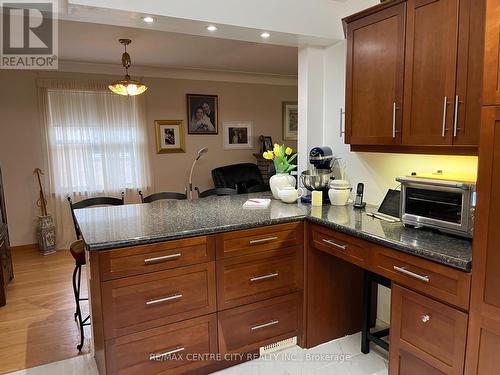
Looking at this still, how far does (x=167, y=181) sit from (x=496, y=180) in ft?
16.1

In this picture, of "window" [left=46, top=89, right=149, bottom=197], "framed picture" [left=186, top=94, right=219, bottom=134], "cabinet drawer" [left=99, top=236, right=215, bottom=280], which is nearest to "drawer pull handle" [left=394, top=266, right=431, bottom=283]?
"cabinet drawer" [left=99, top=236, right=215, bottom=280]

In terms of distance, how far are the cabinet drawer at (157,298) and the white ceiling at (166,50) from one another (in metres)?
2.51

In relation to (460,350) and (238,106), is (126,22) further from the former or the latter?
(238,106)

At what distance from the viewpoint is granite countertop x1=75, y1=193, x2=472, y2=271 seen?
1761 mm

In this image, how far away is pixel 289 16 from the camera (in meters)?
2.71

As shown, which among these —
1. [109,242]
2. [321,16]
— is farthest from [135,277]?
[321,16]

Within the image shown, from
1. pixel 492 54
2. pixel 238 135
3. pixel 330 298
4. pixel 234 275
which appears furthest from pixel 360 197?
pixel 238 135

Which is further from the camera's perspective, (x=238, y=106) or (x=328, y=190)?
(x=238, y=106)

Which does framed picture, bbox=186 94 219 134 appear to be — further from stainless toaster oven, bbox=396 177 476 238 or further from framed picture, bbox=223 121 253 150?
stainless toaster oven, bbox=396 177 476 238

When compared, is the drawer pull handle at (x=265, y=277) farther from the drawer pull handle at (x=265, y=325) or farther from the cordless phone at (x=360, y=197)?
the cordless phone at (x=360, y=197)

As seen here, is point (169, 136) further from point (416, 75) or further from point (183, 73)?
point (416, 75)

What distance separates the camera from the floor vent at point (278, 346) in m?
2.45

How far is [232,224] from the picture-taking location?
2211 mm

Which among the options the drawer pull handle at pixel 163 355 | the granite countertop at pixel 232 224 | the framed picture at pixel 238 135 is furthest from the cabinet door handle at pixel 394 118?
the framed picture at pixel 238 135
